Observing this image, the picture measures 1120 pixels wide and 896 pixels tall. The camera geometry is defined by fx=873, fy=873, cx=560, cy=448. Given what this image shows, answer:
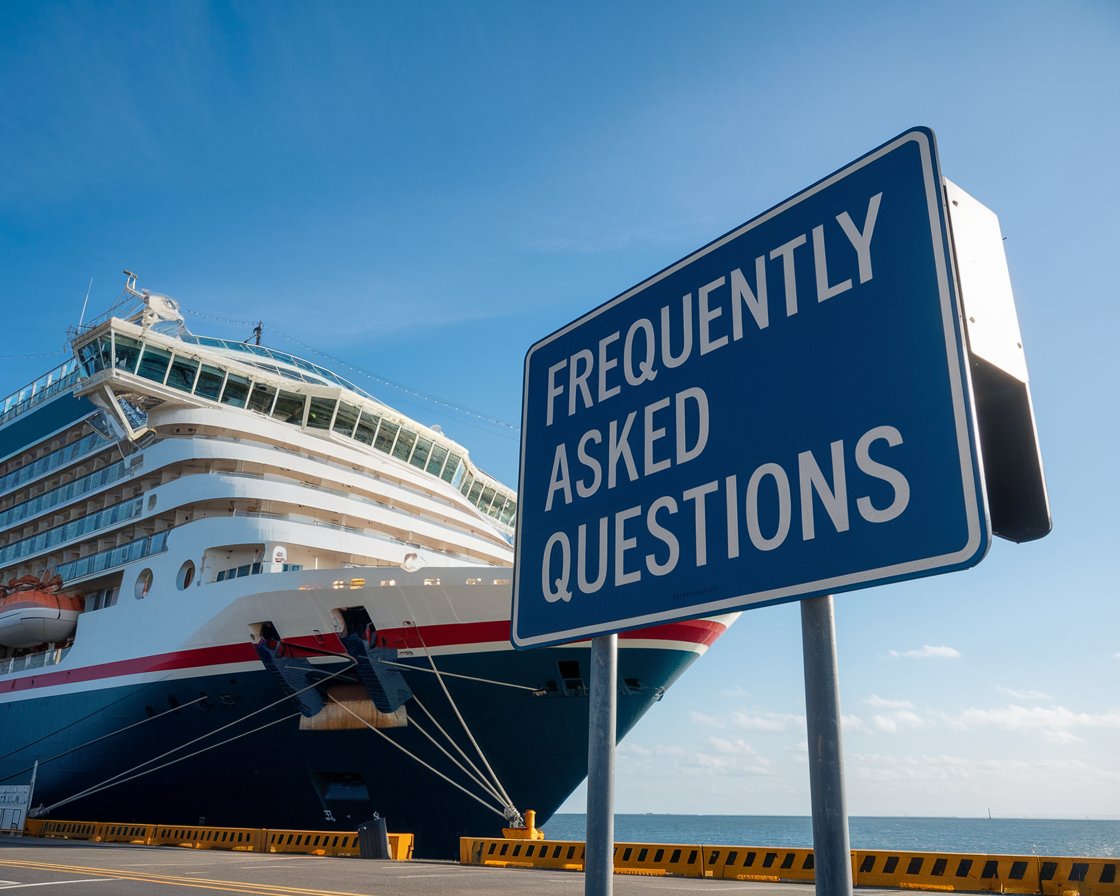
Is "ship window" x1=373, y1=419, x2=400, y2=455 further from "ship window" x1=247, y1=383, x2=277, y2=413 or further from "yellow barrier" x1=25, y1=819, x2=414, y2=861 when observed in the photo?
"yellow barrier" x1=25, y1=819, x2=414, y2=861

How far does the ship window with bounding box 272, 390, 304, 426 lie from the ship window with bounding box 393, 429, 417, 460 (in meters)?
2.93

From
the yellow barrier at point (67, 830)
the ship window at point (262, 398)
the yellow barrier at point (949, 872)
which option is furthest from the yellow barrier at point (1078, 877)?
the ship window at point (262, 398)

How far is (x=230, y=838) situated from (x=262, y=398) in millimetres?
12373

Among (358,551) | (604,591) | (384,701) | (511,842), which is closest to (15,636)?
(358,551)

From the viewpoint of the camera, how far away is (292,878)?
10898 millimetres

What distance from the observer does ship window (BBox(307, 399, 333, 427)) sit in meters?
25.6

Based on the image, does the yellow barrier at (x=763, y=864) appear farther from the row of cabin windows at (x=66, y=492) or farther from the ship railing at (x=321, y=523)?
the row of cabin windows at (x=66, y=492)

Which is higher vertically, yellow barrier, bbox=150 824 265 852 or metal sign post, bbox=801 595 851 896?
metal sign post, bbox=801 595 851 896

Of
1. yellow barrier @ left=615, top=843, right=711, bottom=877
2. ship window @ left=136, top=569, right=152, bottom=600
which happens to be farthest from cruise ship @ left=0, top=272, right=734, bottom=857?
yellow barrier @ left=615, top=843, right=711, bottom=877

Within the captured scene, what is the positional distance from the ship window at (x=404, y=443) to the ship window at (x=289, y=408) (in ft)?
9.62

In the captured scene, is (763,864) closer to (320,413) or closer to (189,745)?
(189,745)

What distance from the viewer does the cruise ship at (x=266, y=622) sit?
56.2ft

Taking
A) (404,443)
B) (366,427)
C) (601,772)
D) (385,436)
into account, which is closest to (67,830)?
(366,427)

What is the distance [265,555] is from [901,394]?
19.4 meters
